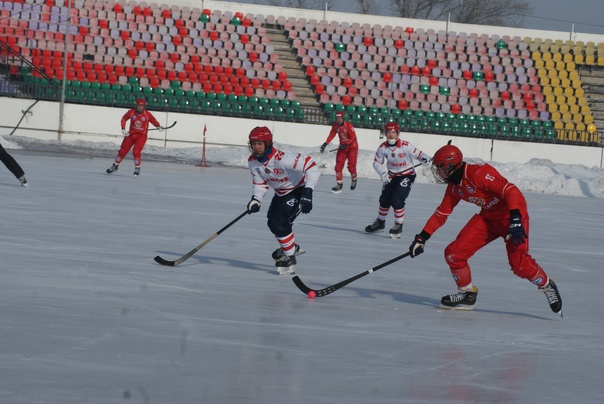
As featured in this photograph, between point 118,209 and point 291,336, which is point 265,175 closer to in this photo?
point 291,336

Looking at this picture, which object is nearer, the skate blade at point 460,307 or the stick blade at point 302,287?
the skate blade at point 460,307

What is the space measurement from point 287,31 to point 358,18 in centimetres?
279

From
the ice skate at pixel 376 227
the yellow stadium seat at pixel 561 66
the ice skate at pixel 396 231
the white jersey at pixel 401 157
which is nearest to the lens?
the ice skate at pixel 396 231

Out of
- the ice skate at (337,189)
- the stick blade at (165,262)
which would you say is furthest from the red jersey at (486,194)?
the ice skate at (337,189)

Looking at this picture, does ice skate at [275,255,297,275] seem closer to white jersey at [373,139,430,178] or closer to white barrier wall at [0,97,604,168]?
white jersey at [373,139,430,178]

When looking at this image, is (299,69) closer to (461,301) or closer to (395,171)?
(395,171)

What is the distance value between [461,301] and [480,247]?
0.39 meters

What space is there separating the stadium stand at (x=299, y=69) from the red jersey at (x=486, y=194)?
21632mm

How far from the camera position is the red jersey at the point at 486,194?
6207mm

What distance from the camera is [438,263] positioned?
A: 9164 mm

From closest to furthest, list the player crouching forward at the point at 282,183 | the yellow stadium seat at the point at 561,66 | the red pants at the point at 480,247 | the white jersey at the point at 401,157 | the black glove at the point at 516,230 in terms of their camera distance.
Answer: the black glove at the point at 516,230 → the red pants at the point at 480,247 → the player crouching forward at the point at 282,183 → the white jersey at the point at 401,157 → the yellow stadium seat at the point at 561,66

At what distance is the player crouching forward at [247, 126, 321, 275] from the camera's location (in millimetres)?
7652

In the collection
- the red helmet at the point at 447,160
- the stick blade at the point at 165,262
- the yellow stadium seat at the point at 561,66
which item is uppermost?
the yellow stadium seat at the point at 561,66

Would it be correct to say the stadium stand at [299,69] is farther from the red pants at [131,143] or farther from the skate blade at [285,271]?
the skate blade at [285,271]
